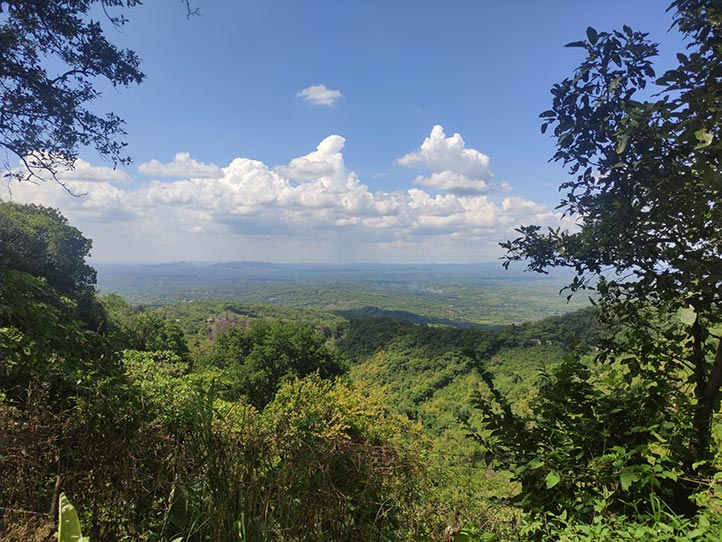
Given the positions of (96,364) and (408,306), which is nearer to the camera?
(96,364)

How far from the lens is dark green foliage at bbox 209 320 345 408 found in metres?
24.1

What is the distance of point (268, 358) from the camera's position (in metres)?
25.8

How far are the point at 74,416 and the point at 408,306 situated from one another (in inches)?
5872

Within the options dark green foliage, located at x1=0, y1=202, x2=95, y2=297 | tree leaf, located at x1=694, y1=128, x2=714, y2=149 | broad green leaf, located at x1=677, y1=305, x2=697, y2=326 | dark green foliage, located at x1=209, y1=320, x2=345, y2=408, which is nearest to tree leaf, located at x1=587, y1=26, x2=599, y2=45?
tree leaf, located at x1=694, y1=128, x2=714, y2=149

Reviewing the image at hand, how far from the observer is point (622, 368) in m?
2.29

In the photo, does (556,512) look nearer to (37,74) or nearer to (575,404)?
(575,404)

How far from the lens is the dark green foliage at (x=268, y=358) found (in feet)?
79.1

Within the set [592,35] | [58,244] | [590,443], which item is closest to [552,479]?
[590,443]

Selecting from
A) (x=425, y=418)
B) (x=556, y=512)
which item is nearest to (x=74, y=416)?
(x=556, y=512)

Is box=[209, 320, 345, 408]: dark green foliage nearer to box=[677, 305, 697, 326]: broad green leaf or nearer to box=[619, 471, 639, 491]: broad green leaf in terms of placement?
box=[619, 471, 639, 491]: broad green leaf

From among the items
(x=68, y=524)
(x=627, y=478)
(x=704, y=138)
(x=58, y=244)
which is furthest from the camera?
(x=58, y=244)

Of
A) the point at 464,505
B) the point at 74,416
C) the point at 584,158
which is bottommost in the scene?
the point at 464,505

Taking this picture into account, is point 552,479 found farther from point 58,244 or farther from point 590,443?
point 58,244

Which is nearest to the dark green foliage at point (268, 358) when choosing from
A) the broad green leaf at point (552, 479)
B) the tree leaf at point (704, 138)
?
the broad green leaf at point (552, 479)
